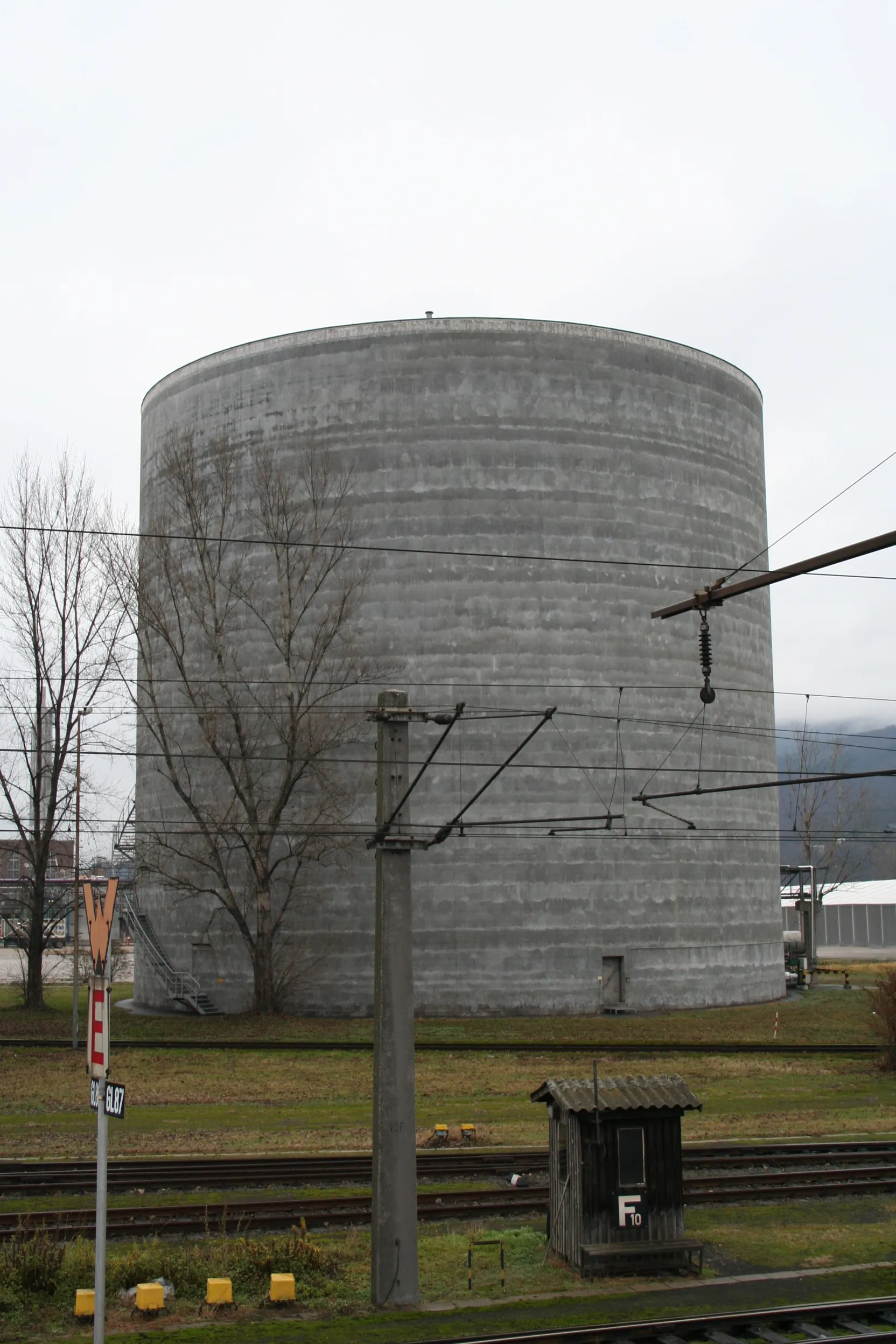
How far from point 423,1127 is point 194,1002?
21848mm

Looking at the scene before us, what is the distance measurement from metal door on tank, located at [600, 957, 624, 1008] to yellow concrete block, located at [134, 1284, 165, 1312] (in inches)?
1227

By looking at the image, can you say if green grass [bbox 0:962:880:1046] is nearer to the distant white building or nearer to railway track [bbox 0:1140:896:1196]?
railway track [bbox 0:1140:896:1196]

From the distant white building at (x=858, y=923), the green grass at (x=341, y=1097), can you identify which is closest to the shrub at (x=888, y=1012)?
the green grass at (x=341, y=1097)

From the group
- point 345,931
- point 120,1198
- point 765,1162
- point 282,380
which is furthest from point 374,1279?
point 282,380

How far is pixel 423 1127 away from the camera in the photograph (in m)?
25.4

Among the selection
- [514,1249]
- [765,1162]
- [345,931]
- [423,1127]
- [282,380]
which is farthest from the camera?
[282,380]

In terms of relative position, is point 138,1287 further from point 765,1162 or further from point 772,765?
point 772,765

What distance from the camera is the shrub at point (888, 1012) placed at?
108ft

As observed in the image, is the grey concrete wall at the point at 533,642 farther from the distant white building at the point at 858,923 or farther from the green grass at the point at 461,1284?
the distant white building at the point at 858,923

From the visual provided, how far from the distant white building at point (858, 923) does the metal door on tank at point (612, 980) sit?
165 ft

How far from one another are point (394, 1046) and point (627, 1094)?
3338mm

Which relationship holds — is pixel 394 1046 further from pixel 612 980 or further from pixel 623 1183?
pixel 612 980

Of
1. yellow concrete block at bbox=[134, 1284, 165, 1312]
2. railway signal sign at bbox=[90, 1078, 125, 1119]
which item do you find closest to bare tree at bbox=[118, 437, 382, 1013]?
yellow concrete block at bbox=[134, 1284, 165, 1312]

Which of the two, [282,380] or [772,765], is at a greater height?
[282,380]
